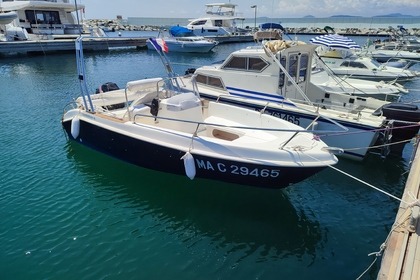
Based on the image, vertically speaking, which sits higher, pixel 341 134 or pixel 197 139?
pixel 197 139

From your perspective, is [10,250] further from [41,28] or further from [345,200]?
[41,28]

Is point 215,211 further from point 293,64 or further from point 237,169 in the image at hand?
point 293,64

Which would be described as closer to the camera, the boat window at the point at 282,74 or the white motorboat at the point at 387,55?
the boat window at the point at 282,74

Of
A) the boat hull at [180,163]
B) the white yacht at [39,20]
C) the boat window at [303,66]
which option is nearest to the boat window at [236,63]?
the boat window at [303,66]

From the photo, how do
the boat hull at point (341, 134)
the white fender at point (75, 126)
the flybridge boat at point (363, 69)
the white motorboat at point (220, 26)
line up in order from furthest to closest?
the white motorboat at point (220, 26)
the flybridge boat at point (363, 69)
the white fender at point (75, 126)
the boat hull at point (341, 134)

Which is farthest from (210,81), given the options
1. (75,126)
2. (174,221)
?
(174,221)

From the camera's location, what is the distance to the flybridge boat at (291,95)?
1007 cm

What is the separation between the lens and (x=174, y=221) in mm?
7633

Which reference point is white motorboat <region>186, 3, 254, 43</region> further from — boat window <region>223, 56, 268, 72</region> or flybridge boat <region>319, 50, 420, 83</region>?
boat window <region>223, 56, 268, 72</region>

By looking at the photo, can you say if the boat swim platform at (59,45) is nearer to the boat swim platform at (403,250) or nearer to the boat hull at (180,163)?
the boat hull at (180,163)

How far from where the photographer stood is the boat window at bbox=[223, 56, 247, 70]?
39.4 ft

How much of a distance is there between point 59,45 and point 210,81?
1261 inches

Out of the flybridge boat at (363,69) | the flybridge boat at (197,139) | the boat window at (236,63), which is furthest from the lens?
the flybridge boat at (363,69)

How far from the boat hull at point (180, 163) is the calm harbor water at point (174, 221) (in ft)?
2.22
